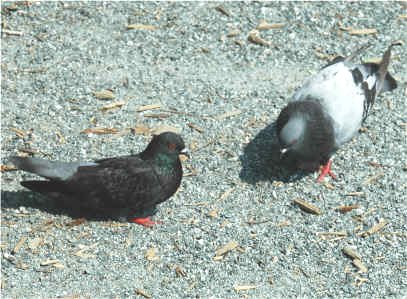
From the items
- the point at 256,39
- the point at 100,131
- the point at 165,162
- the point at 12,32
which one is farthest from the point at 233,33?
the point at 165,162

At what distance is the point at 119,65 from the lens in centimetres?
874

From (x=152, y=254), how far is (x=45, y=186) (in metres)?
1.13

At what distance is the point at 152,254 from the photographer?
252 inches

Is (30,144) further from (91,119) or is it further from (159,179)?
(159,179)

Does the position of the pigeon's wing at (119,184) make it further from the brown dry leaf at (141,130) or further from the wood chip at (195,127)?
the wood chip at (195,127)

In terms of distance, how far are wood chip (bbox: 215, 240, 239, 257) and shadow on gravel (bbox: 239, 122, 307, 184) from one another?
36.0 inches

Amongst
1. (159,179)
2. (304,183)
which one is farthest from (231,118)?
(159,179)

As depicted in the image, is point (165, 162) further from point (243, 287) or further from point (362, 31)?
point (362, 31)

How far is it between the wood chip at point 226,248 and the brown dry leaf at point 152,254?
532 mm

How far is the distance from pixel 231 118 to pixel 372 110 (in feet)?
5.41

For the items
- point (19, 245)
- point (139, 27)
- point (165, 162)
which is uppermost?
point (165, 162)

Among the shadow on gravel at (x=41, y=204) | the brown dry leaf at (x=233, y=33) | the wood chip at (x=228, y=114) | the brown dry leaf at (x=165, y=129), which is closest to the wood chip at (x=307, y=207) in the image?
the wood chip at (x=228, y=114)

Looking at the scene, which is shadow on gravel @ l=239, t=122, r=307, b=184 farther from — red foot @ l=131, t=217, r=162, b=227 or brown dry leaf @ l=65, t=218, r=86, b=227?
brown dry leaf @ l=65, t=218, r=86, b=227

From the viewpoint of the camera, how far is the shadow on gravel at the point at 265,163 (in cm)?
741
